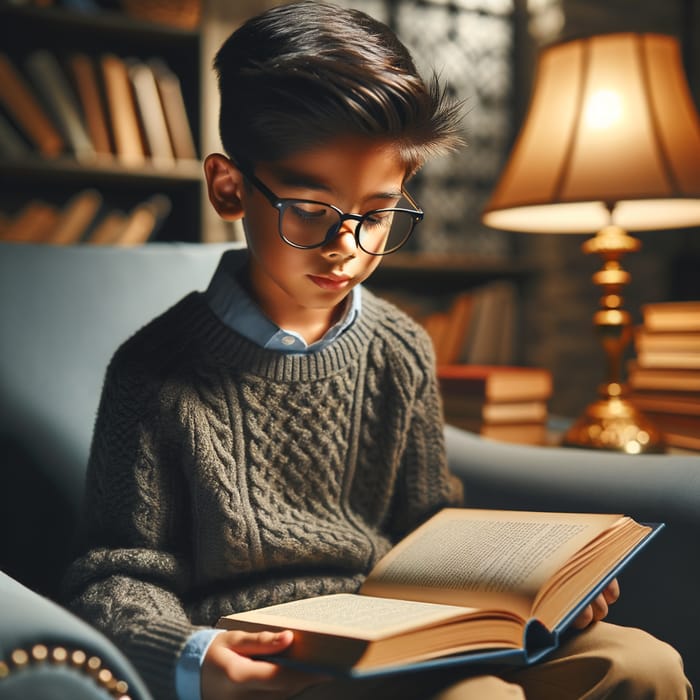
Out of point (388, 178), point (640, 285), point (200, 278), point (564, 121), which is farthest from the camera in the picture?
point (640, 285)

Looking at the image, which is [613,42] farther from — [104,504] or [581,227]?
A: [104,504]

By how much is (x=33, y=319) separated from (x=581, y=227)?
896 millimetres

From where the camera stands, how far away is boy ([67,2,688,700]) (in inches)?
27.0

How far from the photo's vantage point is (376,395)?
91cm

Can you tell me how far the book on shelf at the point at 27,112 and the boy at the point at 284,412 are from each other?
55.5 inches

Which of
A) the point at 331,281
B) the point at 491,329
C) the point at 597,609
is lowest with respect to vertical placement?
the point at 491,329

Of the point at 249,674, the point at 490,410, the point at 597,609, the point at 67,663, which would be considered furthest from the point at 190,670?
the point at 490,410

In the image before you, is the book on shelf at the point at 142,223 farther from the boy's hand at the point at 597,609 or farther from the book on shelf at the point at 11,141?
the boy's hand at the point at 597,609

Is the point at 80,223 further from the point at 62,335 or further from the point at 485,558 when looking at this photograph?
the point at 485,558

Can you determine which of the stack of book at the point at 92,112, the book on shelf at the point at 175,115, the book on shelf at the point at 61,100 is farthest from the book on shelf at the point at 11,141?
the book on shelf at the point at 175,115

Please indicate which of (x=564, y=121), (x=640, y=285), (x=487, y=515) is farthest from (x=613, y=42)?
(x=640, y=285)

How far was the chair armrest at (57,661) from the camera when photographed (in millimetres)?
457

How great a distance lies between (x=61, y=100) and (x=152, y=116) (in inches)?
9.1

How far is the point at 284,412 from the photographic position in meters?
0.84
